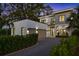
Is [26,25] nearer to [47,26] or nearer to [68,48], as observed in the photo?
[47,26]

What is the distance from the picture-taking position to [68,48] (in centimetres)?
568

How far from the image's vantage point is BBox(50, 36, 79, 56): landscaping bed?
566cm

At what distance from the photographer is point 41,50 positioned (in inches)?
226

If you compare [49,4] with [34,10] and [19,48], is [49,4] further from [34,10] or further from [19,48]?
[19,48]

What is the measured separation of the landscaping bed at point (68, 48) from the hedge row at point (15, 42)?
0.33m

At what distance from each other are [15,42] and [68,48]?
72 centimetres

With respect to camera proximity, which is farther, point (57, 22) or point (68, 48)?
point (57, 22)

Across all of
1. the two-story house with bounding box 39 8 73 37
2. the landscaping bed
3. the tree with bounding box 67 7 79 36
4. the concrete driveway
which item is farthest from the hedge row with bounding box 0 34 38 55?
the tree with bounding box 67 7 79 36

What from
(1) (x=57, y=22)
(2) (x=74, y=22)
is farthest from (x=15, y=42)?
(2) (x=74, y=22)

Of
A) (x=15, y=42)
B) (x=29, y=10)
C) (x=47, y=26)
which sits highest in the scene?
(x=29, y=10)

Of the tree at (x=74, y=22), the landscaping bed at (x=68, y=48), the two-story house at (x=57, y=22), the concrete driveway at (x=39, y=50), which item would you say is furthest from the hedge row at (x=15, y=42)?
the tree at (x=74, y=22)

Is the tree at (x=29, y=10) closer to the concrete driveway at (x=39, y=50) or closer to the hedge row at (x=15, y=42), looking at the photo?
the hedge row at (x=15, y=42)

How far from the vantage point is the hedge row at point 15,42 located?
569 centimetres

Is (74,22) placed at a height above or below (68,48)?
above
